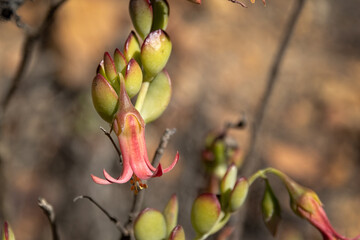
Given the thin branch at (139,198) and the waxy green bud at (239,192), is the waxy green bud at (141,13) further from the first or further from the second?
the waxy green bud at (239,192)

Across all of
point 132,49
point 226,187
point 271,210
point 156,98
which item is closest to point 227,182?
point 226,187

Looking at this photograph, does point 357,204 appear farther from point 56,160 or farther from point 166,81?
Answer: point 166,81

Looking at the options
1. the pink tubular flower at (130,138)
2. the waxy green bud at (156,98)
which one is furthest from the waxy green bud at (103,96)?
the waxy green bud at (156,98)

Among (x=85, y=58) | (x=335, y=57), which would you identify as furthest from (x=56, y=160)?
(x=335, y=57)

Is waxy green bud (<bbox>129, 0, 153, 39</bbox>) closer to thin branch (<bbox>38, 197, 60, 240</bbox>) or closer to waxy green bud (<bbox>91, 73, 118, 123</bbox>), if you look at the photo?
waxy green bud (<bbox>91, 73, 118, 123</bbox>)

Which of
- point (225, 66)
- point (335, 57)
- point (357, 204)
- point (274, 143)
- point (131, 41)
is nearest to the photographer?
point (131, 41)
